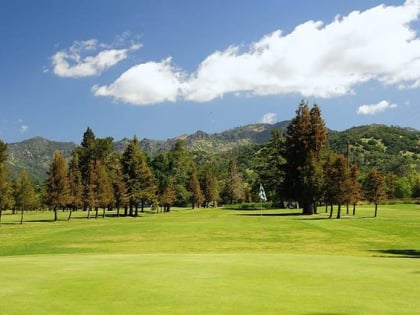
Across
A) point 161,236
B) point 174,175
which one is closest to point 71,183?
point 174,175

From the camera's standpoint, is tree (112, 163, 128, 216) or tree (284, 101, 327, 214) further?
tree (112, 163, 128, 216)

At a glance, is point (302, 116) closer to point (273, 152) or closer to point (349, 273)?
point (273, 152)

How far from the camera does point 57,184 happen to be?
86.2 m

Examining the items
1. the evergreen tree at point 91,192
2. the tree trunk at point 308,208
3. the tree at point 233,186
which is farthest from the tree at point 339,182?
the tree at point 233,186

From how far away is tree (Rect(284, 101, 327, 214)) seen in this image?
78000mm

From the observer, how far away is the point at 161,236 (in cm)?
4800

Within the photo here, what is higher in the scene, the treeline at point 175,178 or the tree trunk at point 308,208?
the treeline at point 175,178

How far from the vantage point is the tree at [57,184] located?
8575 centimetres

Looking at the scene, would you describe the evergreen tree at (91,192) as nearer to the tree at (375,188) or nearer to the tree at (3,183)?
the tree at (3,183)

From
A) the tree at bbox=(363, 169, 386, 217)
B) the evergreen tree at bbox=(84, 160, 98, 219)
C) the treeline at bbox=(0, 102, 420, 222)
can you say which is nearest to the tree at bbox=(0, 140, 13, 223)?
the treeline at bbox=(0, 102, 420, 222)

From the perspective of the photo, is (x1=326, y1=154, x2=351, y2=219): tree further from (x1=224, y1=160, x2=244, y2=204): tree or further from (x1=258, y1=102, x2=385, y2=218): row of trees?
(x1=224, y1=160, x2=244, y2=204): tree

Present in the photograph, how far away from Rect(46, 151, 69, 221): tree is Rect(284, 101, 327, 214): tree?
40.3 metres

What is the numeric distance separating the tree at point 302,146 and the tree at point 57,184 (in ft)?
132

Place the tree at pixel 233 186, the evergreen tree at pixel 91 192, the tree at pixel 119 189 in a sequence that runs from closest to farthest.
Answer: the evergreen tree at pixel 91 192, the tree at pixel 119 189, the tree at pixel 233 186
